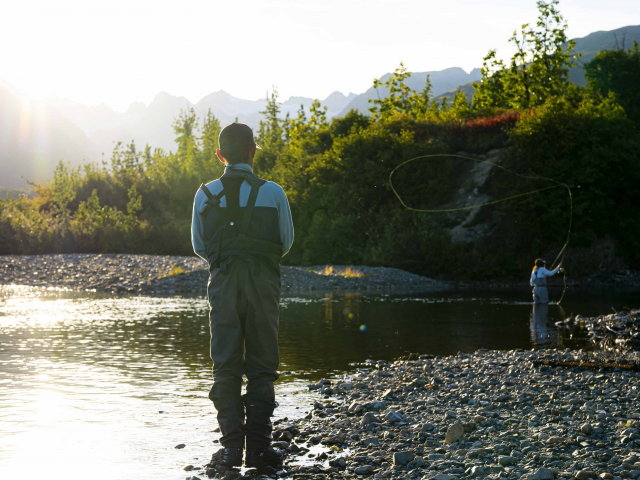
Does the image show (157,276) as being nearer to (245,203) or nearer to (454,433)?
(245,203)

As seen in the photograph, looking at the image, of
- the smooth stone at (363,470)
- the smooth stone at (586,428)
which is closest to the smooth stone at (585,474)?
the smooth stone at (586,428)

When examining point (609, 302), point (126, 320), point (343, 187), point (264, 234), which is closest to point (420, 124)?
point (343, 187)

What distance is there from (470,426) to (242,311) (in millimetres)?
2268

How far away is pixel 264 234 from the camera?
4.67 m

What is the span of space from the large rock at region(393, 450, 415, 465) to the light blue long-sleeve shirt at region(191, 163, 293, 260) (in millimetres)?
1772

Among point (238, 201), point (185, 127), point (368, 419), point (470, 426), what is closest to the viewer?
point (238, 201)

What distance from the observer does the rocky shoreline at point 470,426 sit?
4383 millimetres

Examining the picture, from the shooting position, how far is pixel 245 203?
4.70 m

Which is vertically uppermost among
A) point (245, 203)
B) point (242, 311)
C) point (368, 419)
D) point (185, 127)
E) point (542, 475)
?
point (185, 127)

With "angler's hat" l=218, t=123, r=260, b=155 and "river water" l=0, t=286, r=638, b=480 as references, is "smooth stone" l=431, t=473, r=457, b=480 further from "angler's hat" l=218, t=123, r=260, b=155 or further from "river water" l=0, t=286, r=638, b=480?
"angler's hat" l=218, t=123, r=260, b=155

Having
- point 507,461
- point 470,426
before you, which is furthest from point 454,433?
point 507,461

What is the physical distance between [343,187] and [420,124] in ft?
18.3

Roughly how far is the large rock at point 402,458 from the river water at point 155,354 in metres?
1.48

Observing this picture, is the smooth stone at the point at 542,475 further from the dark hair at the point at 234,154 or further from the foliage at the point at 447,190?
the foliage at the point at 447,190
